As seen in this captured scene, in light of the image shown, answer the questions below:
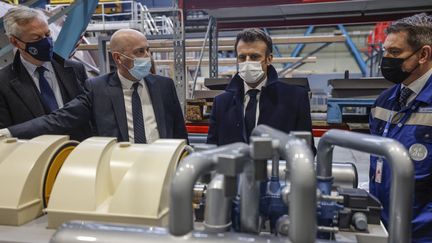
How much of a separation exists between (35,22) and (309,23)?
5.77 feet

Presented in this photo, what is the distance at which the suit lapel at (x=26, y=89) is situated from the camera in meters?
1.36

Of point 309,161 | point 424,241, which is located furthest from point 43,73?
point 424,241

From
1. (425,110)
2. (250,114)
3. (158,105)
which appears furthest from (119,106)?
(425,110)

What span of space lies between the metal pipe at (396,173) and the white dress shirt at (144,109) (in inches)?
36.7

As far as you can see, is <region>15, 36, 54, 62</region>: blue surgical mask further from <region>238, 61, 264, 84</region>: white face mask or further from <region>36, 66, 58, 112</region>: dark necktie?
<region>238, 61, 264, 84</region>: white face mask

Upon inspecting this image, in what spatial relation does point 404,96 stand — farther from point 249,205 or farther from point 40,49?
point 40,49

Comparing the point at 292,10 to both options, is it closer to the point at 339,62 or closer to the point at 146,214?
the point at 146,214

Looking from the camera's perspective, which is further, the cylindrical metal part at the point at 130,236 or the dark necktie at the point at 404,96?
the dark necktie at the point at 404,96

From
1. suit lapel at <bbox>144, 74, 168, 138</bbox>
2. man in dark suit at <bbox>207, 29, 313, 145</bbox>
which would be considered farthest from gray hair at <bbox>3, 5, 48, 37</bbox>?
man in dark suit at <bbox>207, 29, 313, 145</bbox>

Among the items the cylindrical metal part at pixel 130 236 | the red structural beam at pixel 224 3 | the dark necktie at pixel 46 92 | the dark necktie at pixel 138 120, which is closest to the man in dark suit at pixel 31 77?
the dark necktie at pixel 46 92

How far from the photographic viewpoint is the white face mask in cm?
138

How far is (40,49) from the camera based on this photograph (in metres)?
1.42

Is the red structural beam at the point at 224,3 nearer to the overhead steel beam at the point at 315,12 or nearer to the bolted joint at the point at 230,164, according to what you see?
the overhead steel beam at the point at 315,12

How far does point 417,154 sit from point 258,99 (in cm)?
64
